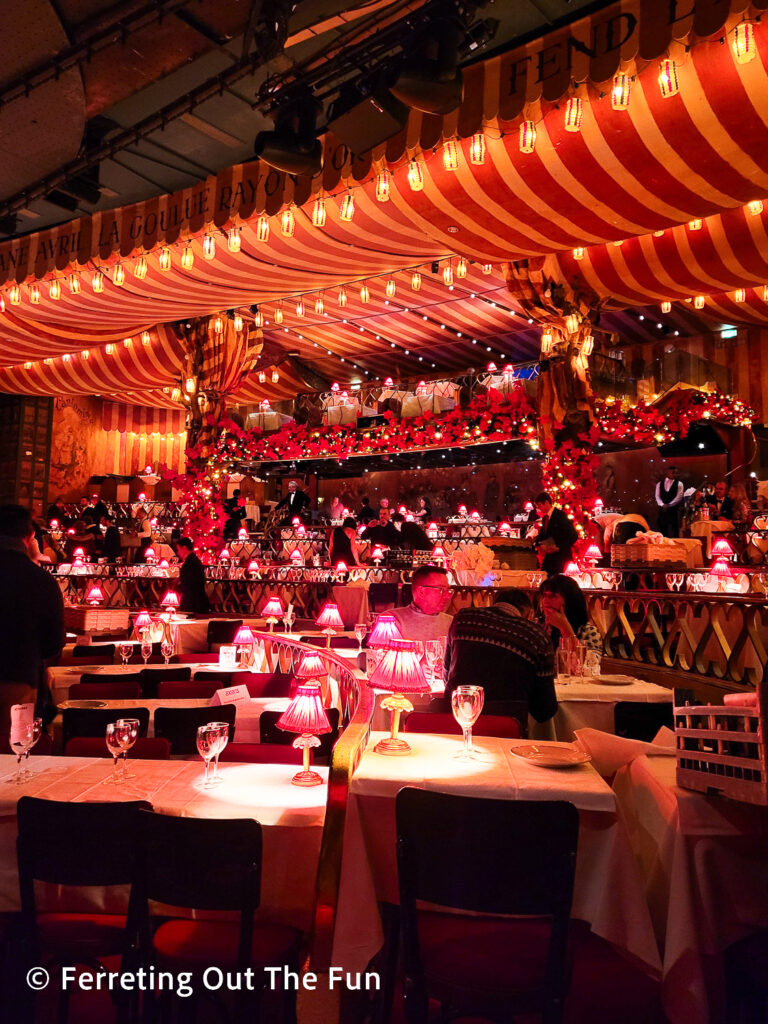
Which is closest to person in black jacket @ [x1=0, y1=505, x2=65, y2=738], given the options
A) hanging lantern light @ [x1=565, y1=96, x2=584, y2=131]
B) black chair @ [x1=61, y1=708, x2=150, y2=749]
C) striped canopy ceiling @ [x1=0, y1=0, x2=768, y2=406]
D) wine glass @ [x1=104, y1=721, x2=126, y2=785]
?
black chair @ [x1=61, y1=708, x2=150, y2=749]

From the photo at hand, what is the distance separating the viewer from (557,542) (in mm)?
7930

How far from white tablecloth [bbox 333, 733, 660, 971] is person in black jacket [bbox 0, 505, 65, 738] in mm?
1771

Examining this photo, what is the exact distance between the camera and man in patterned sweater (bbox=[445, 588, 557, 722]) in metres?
3.76

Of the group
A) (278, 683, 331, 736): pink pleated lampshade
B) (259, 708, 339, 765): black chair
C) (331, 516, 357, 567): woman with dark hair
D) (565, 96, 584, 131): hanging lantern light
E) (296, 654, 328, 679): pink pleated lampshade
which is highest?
(565, 96, 584, 131): hanging lantern light

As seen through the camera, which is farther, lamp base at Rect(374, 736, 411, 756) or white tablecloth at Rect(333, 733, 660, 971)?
lamp base at Rect(374, 736, 411, 756)

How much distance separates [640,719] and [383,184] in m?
4.23

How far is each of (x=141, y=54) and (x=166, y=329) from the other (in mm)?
8659

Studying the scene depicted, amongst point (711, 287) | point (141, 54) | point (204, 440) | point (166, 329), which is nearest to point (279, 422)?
point (166, 329)

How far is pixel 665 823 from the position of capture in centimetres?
224

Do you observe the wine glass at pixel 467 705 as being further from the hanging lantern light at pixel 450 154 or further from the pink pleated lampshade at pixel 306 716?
the hanging lantern light at pixel 450 154

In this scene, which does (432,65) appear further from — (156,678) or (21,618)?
(156,678)

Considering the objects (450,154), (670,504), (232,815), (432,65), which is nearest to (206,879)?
(232,815)

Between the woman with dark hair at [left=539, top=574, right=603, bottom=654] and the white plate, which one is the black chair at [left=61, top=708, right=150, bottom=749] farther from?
the woman with dark hair at [left=539, top=574, right=603, bottom=654]

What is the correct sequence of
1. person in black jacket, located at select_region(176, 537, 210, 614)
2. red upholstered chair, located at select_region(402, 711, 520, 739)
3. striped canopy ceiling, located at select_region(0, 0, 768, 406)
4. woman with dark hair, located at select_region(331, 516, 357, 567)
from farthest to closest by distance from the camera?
woman with dark hair, located at select_region(331, 516, 357, 567) < person in black jacket, located at select_region(176, 537, 210, 614) < striped canopy ceiling, located at select_region(0, 0, 768, 406) < red upholstered chair, located at select_region(402, 711, 520, 739)
